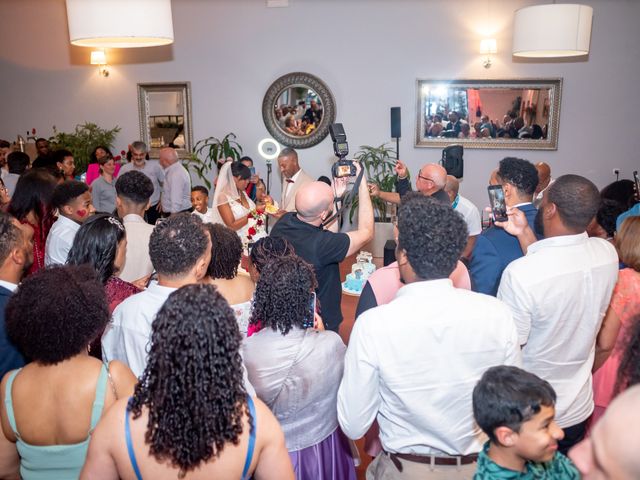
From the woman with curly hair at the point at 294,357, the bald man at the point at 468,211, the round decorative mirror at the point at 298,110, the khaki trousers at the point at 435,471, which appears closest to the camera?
the khaki trousers at the point at 435,471

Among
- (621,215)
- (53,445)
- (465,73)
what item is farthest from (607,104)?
(53,445)

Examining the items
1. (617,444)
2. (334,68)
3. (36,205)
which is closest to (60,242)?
(36,205)

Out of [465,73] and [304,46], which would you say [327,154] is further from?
[465,73]

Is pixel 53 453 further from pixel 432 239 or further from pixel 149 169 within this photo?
pixel 149 169

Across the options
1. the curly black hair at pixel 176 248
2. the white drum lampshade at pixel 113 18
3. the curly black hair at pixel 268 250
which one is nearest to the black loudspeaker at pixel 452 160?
the white drum lampshade at pixel 113 18

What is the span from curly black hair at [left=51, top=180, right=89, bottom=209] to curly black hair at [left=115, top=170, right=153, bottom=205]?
21 cm

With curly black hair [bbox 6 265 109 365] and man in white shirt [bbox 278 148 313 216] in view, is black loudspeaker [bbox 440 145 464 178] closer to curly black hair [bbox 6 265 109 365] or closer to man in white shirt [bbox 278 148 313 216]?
man in white shirt [bbox 278 148 313 216]

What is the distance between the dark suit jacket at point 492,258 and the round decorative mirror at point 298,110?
18.2ft

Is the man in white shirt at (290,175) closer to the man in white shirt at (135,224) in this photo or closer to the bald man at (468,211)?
the bald man at (468,211)

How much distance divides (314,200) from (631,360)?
180cm

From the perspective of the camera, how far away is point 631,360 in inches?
50.7

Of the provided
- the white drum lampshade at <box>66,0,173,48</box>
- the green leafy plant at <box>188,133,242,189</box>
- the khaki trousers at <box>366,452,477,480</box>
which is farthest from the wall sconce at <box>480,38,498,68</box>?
the khaki trousers at <box>366,452,477,480</box>

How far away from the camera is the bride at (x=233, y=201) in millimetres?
5207

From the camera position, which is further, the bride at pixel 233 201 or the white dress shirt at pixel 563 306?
the bride at pixel 233 201
